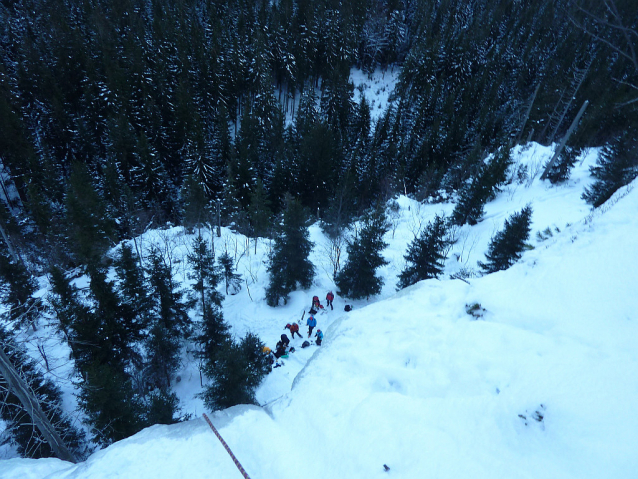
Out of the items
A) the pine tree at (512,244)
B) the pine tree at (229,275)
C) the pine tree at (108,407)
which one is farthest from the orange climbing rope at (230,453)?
the pine tree at (512,244)

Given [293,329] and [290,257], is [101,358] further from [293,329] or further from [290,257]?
[290,257]

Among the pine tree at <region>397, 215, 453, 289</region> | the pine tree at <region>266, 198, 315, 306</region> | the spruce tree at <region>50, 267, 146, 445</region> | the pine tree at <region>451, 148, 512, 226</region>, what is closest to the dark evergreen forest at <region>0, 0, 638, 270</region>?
the pine tree at <region>451, 148, 512, 226</region>

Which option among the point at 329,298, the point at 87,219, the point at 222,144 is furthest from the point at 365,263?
the point at 222,144

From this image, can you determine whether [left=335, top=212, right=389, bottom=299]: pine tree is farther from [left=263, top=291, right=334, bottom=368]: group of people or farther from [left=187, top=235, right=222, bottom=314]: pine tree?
[left=187, top=235, right=222, bottom=314]: pine tree

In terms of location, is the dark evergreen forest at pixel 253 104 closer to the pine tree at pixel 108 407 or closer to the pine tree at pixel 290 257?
the pine tree at pixel 290 257

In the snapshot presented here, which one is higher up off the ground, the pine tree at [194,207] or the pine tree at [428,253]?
the pine tree at [428,253]

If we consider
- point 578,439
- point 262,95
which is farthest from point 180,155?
point 578,439
